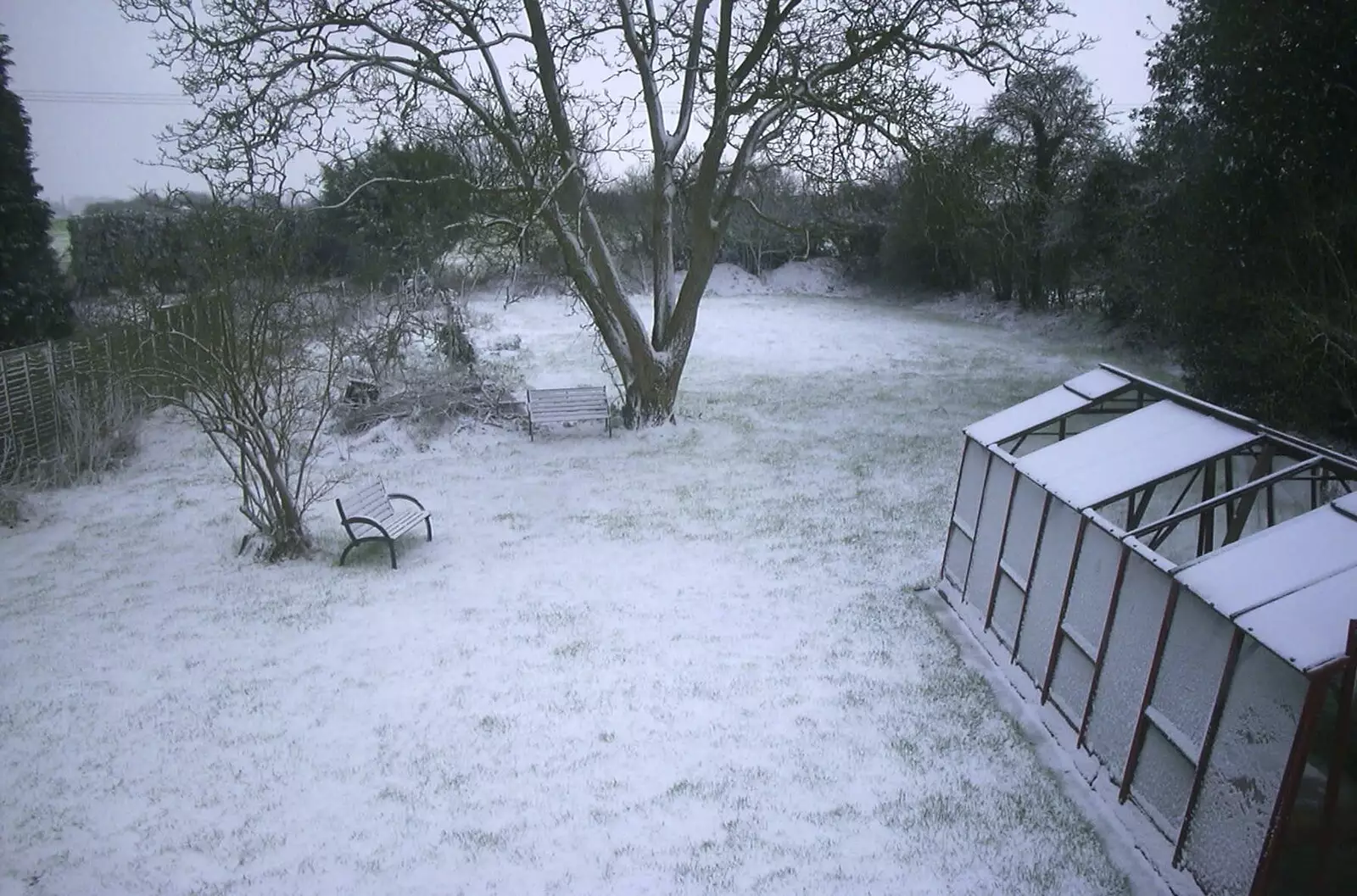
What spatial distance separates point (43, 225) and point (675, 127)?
417 inches

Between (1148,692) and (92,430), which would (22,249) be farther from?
(1148,692)

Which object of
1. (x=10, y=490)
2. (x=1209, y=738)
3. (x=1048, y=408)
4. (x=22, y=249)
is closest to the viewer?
(x=1209, y=738)

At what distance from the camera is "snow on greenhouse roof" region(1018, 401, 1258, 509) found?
6277 millimetres

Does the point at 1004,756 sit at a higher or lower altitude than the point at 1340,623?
lower

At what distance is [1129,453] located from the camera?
677 centimetres

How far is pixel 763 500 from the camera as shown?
469 inches

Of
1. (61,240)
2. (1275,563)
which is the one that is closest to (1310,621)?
(1275,563)

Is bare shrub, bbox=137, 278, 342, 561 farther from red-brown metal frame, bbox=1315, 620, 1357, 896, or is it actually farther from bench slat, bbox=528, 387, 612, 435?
red-brown metal frame, bbox=1315, 620, 1357, 896

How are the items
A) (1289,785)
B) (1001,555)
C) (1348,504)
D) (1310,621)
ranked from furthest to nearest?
(1001,555)
(1348,504)
(1310,621)
(1289,785)

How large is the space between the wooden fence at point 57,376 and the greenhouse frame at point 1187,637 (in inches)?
424

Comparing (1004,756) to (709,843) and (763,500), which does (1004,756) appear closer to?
(709,843)

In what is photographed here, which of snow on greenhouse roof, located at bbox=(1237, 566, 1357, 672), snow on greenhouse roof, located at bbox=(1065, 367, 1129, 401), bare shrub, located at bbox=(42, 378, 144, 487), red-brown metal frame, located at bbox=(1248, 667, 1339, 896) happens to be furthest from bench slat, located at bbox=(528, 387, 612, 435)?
red-brown metal frame, located at bbox=(1248, 667, 1339, 896)

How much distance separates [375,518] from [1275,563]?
8466 millimetres

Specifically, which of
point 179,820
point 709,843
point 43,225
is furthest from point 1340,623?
point 43,225
